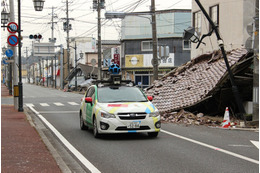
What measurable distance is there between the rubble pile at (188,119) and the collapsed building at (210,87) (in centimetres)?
41

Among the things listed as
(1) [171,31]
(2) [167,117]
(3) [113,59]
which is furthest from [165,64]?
(2) [167,117]

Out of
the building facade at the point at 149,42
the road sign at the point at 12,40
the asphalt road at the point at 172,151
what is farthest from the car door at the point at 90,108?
the building facade at the point at 149,42

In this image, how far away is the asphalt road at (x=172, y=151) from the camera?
826 cm

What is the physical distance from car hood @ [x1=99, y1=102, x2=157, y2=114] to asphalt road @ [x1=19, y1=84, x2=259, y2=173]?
0.86 meters

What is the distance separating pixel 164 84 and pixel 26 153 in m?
14.4

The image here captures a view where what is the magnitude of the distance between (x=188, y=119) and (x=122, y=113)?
→ 6429mm

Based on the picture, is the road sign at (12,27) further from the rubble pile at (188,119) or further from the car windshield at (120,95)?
the car windshield at (120,95)

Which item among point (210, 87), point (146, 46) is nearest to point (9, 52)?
point (210, 87)

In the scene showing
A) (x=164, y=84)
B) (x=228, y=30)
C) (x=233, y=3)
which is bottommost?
(x=164, y=84)

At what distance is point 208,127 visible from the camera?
52.7 feet

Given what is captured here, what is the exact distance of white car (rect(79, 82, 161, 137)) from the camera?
11.8m

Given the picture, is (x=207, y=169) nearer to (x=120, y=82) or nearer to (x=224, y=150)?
(x=224, y=150)

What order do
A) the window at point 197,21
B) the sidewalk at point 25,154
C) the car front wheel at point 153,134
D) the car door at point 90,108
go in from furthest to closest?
1. the window at point 197,21
2. the car door at point 90,108
3. the car front wheel at point 153,134
4. the sidewalk at point 25,154

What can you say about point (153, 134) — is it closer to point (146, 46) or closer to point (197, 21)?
point (197, 21)
